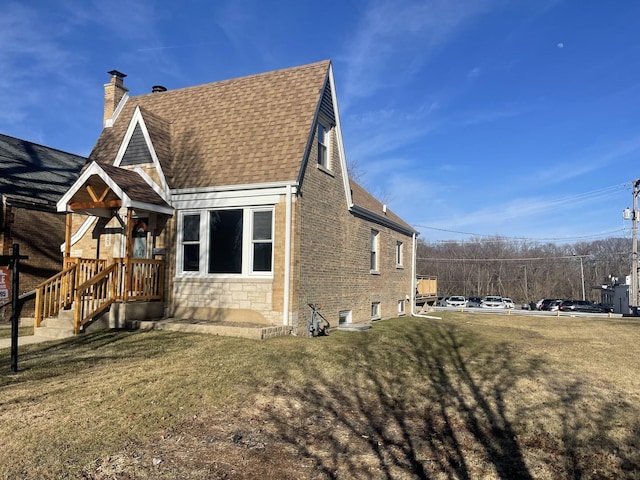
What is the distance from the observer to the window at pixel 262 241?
1251cm

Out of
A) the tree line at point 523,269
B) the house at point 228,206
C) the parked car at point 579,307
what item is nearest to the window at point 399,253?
the house at point 228,206

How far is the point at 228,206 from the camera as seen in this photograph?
12836 millimetres

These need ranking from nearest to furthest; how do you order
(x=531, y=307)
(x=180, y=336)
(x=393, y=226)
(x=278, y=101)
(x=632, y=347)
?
(x=180, y=336)
(x=632, y=347)
(x=278, y=101)
(x=393, y=226)
(x=531, y=307)

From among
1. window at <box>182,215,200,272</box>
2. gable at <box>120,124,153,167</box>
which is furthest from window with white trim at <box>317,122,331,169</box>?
gable at <box>120,124,153,167</box>

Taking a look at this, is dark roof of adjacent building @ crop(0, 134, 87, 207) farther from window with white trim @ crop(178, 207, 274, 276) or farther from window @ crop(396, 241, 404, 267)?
window @ crop(396, 241, 404, 267)

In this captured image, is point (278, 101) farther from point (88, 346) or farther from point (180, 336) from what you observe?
point (88, 346)

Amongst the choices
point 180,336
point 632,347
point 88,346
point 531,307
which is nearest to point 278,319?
point 180,336

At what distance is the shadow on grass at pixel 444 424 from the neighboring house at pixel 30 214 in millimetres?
12425

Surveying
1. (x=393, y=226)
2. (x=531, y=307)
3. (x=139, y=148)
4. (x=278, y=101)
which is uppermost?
(x=278, y=101)

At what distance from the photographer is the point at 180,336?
35.3ft

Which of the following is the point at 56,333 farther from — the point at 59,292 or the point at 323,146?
the point at 323,146

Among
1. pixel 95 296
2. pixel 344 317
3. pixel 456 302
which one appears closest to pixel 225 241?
pixel 95 296

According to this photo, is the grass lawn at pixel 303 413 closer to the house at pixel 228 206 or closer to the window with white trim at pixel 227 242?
the house at pixel 228 206

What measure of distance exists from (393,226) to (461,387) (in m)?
13.5
